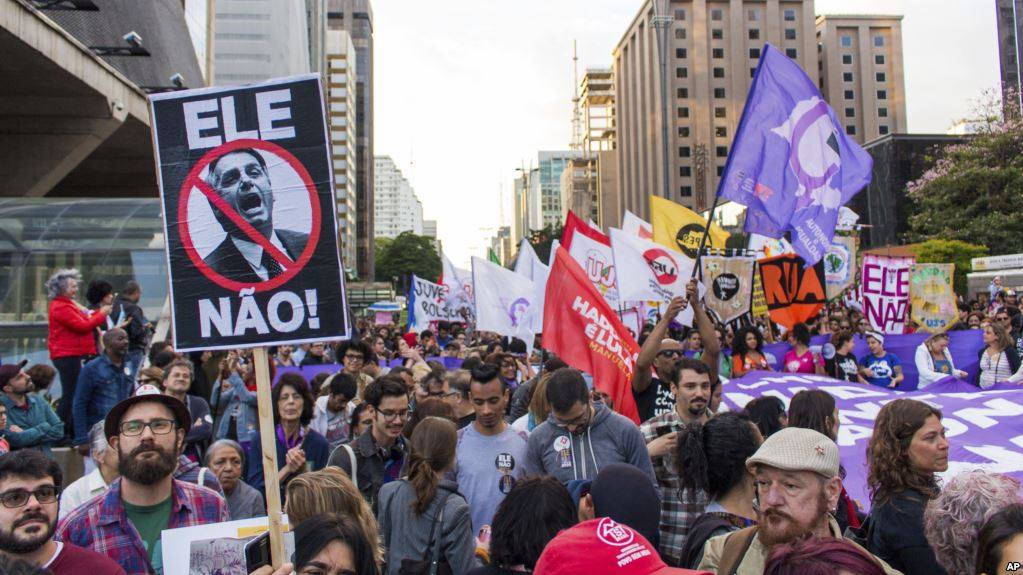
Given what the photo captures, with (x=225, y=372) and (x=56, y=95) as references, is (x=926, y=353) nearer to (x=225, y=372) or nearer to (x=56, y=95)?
(x=225, y=372)

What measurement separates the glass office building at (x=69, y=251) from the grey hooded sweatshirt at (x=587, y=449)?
34.2 feet

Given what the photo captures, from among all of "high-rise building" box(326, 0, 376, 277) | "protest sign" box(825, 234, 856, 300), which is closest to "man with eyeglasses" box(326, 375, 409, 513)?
"protest sign" box(825, 234, 856, 300)

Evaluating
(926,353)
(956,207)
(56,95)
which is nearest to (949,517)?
(926,353)

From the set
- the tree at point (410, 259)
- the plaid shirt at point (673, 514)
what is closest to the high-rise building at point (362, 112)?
the tree at point (410, 259)

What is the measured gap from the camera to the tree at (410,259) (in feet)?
385

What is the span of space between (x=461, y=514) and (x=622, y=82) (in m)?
110

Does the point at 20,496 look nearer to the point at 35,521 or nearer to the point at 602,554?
the point at 35,521

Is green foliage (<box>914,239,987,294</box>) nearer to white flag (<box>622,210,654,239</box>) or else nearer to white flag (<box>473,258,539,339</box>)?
white flag (<box>622,210,654,239</box>)

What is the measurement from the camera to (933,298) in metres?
14.1

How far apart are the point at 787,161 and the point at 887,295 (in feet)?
20.3

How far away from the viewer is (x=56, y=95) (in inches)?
808

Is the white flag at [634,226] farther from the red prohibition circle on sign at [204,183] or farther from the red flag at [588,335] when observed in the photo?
the red prohibition circle on sign at [204,183]

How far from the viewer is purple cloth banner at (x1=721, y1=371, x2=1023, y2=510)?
568 centimetres

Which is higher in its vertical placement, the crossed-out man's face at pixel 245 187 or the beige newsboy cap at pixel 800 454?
the crossed-out man's face at pixel 245 187
